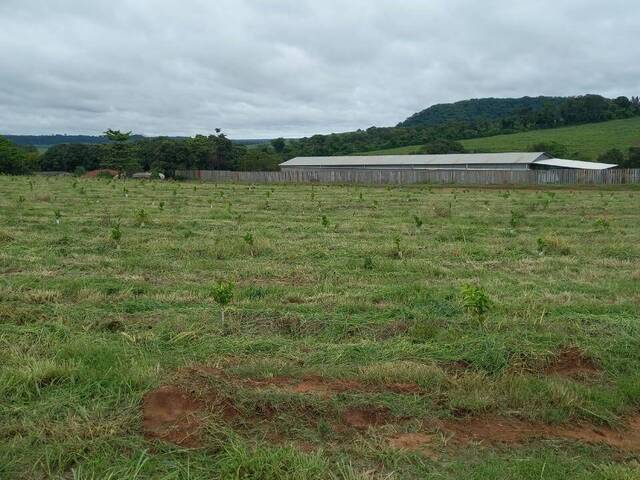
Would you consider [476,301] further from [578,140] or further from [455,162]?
[578,140]

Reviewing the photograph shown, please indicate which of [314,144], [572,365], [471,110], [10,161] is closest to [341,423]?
[572,365]

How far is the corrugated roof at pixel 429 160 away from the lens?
207 feet

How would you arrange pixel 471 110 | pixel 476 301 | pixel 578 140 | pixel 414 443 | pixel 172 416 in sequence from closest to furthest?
1. pixel 414 443
2. pixel 172 416
3. pixel 476 301
4. pixel 578 140
5. pixel 471 110

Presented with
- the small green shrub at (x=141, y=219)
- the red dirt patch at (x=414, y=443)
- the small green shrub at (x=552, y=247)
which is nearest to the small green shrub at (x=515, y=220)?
the small green shrub at (x=552, y=247)

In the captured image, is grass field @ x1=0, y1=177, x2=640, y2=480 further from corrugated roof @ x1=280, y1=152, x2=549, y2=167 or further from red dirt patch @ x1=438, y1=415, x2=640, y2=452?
corrugated roof @ x1=280, y1=152, x2=549, y2=167

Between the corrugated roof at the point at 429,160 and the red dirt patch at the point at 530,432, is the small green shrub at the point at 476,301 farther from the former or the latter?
the corrugated roof at the point at 429,160

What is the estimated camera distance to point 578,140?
87.0 m

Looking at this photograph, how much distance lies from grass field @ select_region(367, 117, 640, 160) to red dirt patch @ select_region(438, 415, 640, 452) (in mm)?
76147

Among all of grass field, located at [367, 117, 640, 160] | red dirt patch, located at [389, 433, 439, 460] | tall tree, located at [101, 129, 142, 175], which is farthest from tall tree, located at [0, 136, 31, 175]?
red dirt patch, located at [389, 433, 439, 460]

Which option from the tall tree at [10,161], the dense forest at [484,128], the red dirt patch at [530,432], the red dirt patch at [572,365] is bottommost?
the red dirt patch at [530,432]

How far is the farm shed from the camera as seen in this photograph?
60.9 metres

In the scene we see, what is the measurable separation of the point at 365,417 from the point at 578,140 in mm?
92969

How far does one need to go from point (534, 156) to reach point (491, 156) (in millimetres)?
5047

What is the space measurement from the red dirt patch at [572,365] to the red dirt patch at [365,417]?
193 centimetres
